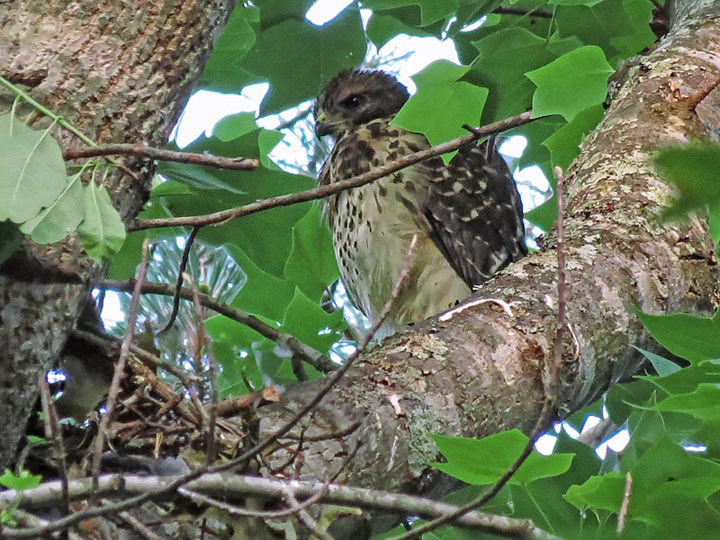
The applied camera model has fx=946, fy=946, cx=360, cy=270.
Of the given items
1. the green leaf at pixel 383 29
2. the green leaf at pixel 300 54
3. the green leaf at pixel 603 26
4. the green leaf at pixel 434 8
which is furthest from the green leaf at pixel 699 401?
the green leaf at pixel 383 29

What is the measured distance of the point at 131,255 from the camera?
2.20 m

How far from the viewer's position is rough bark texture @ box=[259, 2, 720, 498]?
4.34ft

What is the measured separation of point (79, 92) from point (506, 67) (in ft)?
3.84

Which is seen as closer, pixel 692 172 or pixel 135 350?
pixel 692 172

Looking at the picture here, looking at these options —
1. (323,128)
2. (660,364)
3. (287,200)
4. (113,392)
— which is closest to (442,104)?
(660,364)

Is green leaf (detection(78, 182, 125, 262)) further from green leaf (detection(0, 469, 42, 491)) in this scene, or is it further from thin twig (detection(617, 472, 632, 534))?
thin twig (detection(617, 472, 632, 534))

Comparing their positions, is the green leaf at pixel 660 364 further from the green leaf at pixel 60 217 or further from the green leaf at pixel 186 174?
the green leaf at pixel 60 217

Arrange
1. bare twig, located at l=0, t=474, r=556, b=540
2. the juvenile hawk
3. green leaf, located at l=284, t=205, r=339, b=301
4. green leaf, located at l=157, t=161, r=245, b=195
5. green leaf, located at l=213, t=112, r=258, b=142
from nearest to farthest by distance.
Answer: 1. bare twig, located at l=0, t=474, r=556, b=540
2. green leaf, located at l=157, t=161, r=245, b=195
3. green leaf, located at l=213, t=112, r=258, b=142
4. green leaf, located at l=284, t=205, r=339, b=301
5. the juvenile hawk

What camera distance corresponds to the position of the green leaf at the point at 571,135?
2.15 m

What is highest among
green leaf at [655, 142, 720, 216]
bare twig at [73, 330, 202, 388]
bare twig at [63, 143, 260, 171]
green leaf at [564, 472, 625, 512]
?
green leaf at [655, 142, 720, 216]

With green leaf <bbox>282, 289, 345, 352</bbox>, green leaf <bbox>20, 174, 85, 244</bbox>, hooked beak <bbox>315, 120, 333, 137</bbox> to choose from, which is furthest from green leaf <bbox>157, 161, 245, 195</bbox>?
hooked beak <bbox>315, 120, 333, 137</bbox>

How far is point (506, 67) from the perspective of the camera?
221 cm

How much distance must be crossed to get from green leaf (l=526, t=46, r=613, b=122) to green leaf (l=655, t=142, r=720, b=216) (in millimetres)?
1324

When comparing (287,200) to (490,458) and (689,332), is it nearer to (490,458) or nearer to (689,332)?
(490,458)
